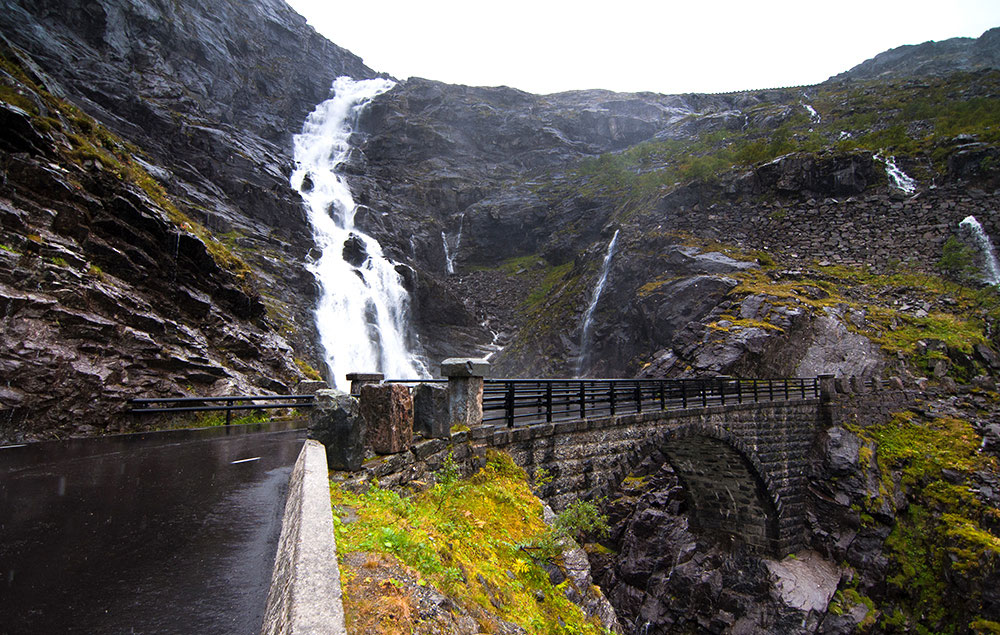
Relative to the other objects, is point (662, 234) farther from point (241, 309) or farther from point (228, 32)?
point (228, 32)

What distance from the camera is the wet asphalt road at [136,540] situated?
2.87 m

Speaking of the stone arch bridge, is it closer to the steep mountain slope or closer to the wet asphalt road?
the wet asphalt road

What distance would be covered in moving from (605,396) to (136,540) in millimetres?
11275

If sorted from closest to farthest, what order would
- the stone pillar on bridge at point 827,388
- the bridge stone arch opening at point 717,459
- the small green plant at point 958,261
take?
1. the bridge stone arch opening at point 717,459
2. the stone pillar on bridge at point 827,388
3. the small green plant at point 958,261

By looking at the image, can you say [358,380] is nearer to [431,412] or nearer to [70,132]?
[431,412]

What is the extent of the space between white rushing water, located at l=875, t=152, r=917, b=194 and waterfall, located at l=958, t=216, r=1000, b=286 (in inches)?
141

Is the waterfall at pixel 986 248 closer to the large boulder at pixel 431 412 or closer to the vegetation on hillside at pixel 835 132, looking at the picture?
the vegetation on hillside at pixel 835 132

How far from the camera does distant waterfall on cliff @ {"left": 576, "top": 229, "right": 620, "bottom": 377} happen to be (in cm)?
3019

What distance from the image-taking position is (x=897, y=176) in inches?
1071

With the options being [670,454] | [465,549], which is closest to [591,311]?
[670,454]

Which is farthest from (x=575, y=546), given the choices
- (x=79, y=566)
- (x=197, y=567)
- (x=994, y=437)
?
(x=994, y=437)

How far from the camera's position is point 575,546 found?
19.2 feet

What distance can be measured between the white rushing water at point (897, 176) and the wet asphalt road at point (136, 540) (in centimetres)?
3580

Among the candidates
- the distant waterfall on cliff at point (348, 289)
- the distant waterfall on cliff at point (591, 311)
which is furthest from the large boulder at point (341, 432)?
the distant waterfall on cliff at point (591, 311)
